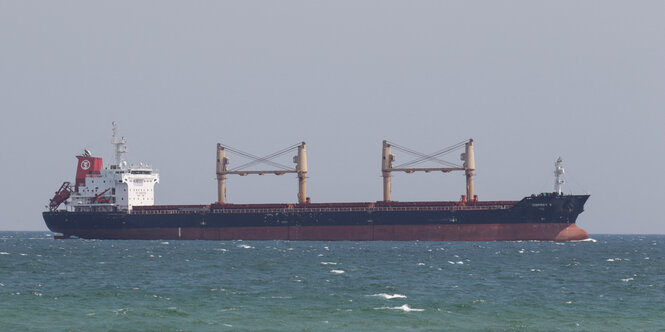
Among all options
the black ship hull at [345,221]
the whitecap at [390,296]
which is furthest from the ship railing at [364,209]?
the whitecap at [390,296]

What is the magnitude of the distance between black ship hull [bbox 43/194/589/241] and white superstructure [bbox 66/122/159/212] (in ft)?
7.99

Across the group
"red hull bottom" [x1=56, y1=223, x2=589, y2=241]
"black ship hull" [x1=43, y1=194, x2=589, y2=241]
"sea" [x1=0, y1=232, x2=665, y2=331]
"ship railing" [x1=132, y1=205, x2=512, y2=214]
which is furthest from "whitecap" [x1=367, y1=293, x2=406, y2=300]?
"red hull bottom" [x1=56, y1=223, x2=589, y2=241]

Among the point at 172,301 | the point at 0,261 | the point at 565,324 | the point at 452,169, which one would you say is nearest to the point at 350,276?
the point at 172,301

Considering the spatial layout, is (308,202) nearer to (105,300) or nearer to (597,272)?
(597,272)

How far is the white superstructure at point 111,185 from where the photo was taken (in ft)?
313

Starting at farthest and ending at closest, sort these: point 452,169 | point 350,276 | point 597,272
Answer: point 452,169
point 597,272
point 350,276

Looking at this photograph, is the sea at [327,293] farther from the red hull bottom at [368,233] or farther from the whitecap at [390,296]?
the red hull bottom at [368,233]

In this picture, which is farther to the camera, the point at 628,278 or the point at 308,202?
the point at 308,202

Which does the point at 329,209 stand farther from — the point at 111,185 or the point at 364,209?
the point at 111,185

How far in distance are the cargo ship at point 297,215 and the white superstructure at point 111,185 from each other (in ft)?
0.36

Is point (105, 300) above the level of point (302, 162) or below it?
below

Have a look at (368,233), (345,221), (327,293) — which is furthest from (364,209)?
(327,293)

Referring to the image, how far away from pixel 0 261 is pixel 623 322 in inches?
1662

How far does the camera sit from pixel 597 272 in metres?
52.2
